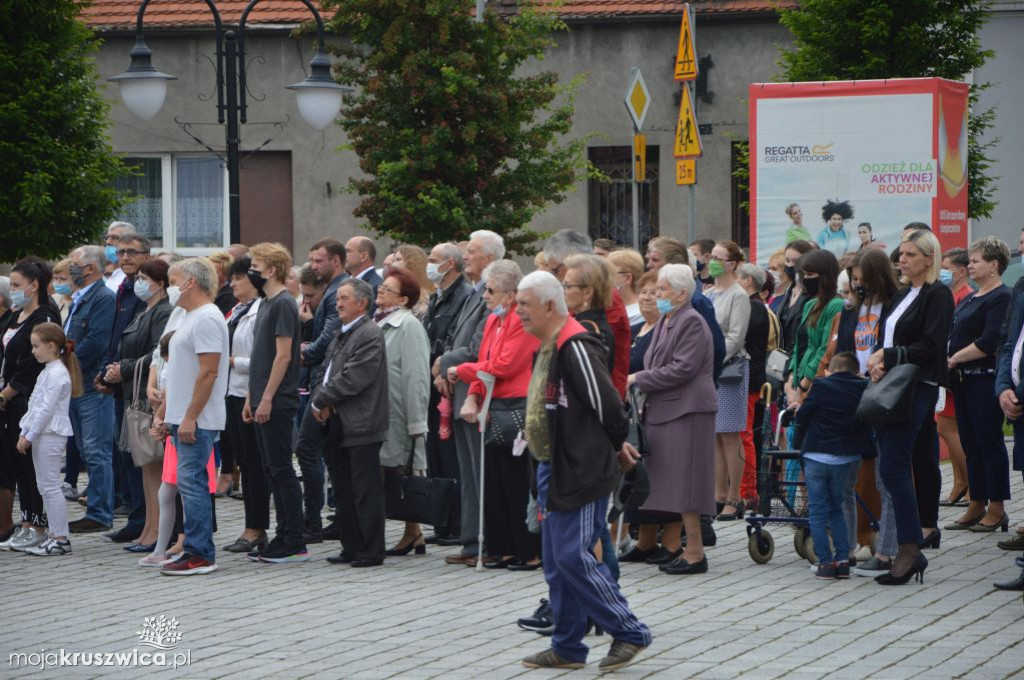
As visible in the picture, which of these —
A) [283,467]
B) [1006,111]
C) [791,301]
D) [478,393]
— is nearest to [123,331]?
[283,467]

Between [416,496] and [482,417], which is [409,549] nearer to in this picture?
[416,496]

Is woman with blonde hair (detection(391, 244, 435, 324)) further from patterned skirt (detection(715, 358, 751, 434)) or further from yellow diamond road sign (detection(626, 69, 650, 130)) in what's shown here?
yellow diamond road sign (detection(626, 69, 650, 130))

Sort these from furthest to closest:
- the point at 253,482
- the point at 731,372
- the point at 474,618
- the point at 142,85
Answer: the point at 142,85 < the point at 731,372 < the point at 253,482 < the point at 474,618

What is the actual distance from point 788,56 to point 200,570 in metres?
15.9

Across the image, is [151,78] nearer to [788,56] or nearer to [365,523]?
[365,523]

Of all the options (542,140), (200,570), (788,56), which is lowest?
(200,570)

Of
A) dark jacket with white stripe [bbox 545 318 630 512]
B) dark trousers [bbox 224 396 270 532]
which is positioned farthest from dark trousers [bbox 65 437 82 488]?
dark jacket with white stripe [bbox 545 318 630 512]

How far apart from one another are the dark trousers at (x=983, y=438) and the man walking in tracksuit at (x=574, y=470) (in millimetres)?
4869

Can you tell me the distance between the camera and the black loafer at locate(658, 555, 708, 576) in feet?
32.7

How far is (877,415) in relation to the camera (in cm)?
926

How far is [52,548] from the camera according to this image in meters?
11.4

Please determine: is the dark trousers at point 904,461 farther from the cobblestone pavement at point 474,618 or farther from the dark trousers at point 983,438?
the dark trousers at point 983,438

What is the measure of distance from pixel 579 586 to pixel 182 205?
71.9 feet

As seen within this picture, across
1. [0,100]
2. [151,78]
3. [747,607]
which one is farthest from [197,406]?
[0,100]
